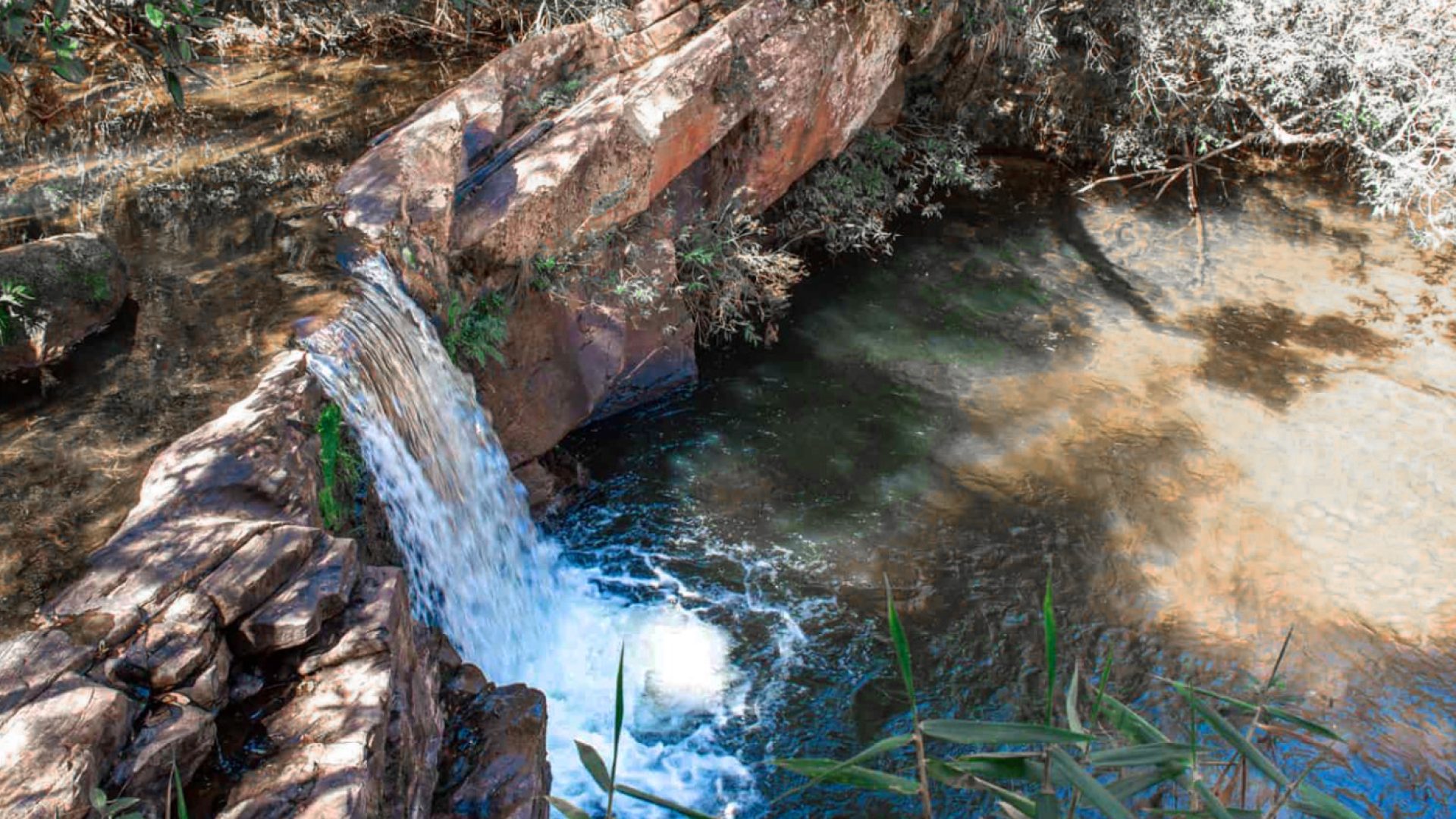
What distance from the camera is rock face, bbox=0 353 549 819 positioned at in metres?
2.40

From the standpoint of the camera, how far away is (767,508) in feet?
18.4

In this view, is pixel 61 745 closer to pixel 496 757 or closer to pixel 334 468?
pixel 496 757

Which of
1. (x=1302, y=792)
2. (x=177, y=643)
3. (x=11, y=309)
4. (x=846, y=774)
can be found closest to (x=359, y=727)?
(x=177, y=643)

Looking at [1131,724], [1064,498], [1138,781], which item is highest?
[1138,781]

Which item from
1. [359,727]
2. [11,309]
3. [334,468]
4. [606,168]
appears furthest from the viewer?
[606,168]

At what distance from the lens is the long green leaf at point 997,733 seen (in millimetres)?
1729

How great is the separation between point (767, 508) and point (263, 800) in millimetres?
3419

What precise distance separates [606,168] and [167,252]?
218 centimetres

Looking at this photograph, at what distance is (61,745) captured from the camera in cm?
230

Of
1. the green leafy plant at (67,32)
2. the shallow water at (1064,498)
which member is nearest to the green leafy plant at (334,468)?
the shallow water at (1064,498)

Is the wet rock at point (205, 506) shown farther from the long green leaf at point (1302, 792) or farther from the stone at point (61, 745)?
the long green leaf at point (1302, 792)

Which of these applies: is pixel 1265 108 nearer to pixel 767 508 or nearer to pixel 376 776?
pixel 767 508

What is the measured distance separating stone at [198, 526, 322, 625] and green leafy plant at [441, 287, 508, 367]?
2.17 m

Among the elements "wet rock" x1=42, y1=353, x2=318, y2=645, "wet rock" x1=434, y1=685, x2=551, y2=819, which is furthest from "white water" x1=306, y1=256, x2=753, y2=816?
"wet rock" x1=434, y1=685, x2=551, y2=819
